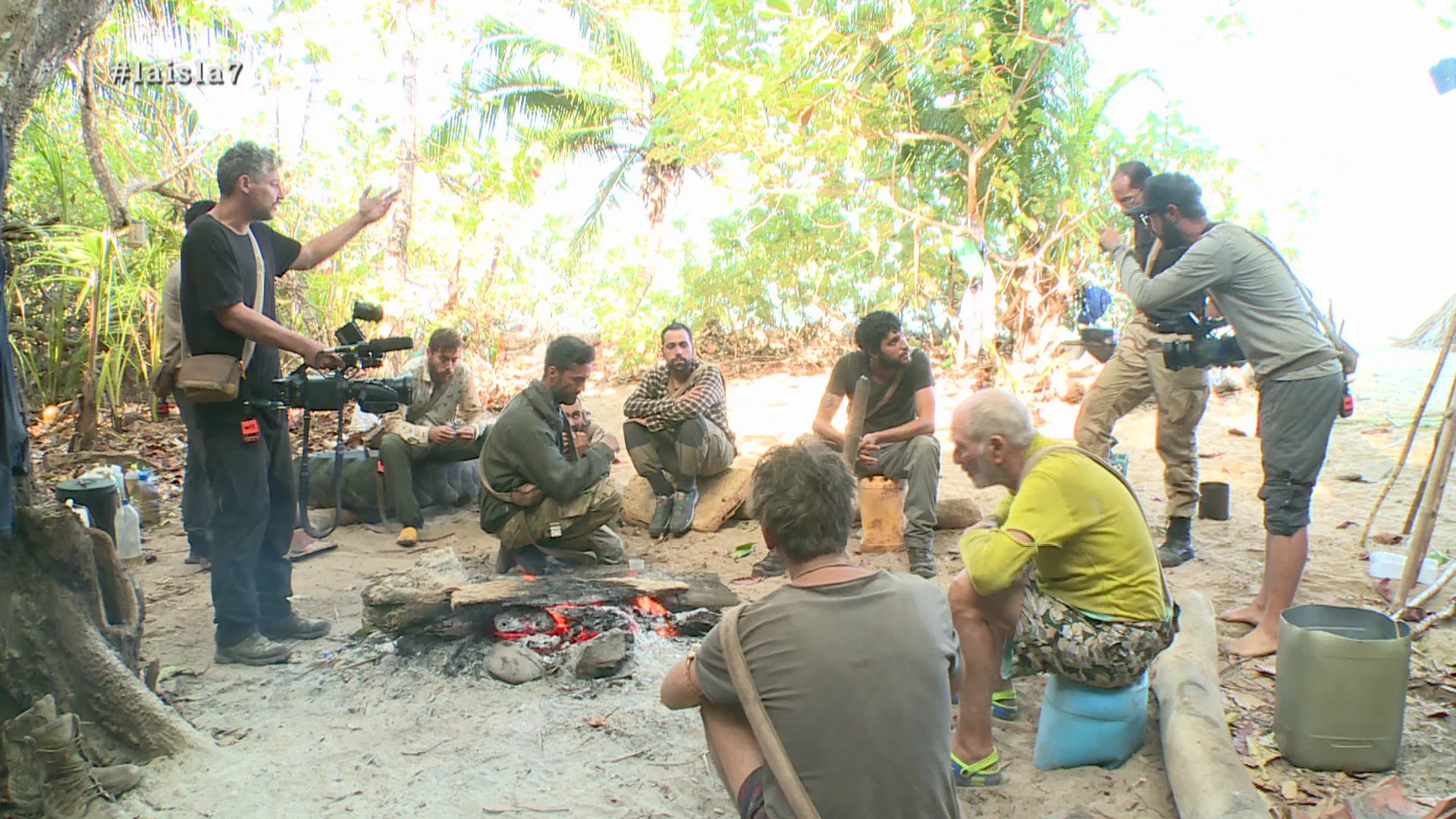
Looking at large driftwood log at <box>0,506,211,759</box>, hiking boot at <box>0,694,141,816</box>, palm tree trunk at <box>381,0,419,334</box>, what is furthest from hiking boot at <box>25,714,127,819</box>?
palm tree trunk at <box>381,0,419,334</box>

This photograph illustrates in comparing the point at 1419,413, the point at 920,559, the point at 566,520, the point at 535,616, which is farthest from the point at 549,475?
the point at 1419,413

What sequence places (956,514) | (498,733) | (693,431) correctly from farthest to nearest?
(693,431) < (956,514) < (498,733)

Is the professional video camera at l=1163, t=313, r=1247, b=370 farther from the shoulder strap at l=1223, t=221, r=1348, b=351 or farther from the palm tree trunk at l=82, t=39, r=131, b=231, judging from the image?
the palm tree trunk at l=82, t=39, r=131, b=231

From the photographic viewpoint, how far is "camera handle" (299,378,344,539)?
4.15m

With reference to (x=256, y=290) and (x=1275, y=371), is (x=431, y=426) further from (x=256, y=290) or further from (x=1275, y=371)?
(x=1275, y=371)

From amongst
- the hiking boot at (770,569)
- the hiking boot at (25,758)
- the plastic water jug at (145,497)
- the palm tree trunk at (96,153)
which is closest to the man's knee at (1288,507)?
the hiking boot at (770,569)

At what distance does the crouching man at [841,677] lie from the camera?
6.07 feet

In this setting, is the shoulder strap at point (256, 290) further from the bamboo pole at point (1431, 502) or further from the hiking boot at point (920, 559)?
the bamboo pole at point (1431, 502)

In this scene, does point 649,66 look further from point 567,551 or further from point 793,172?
point 567,551

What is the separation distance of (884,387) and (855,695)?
3.73 meters

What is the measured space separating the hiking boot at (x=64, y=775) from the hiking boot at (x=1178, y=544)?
15.0 feet

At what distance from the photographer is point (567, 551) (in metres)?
5.12

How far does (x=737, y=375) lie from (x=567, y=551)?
28.5ft

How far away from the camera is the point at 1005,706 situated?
335 centimetres
